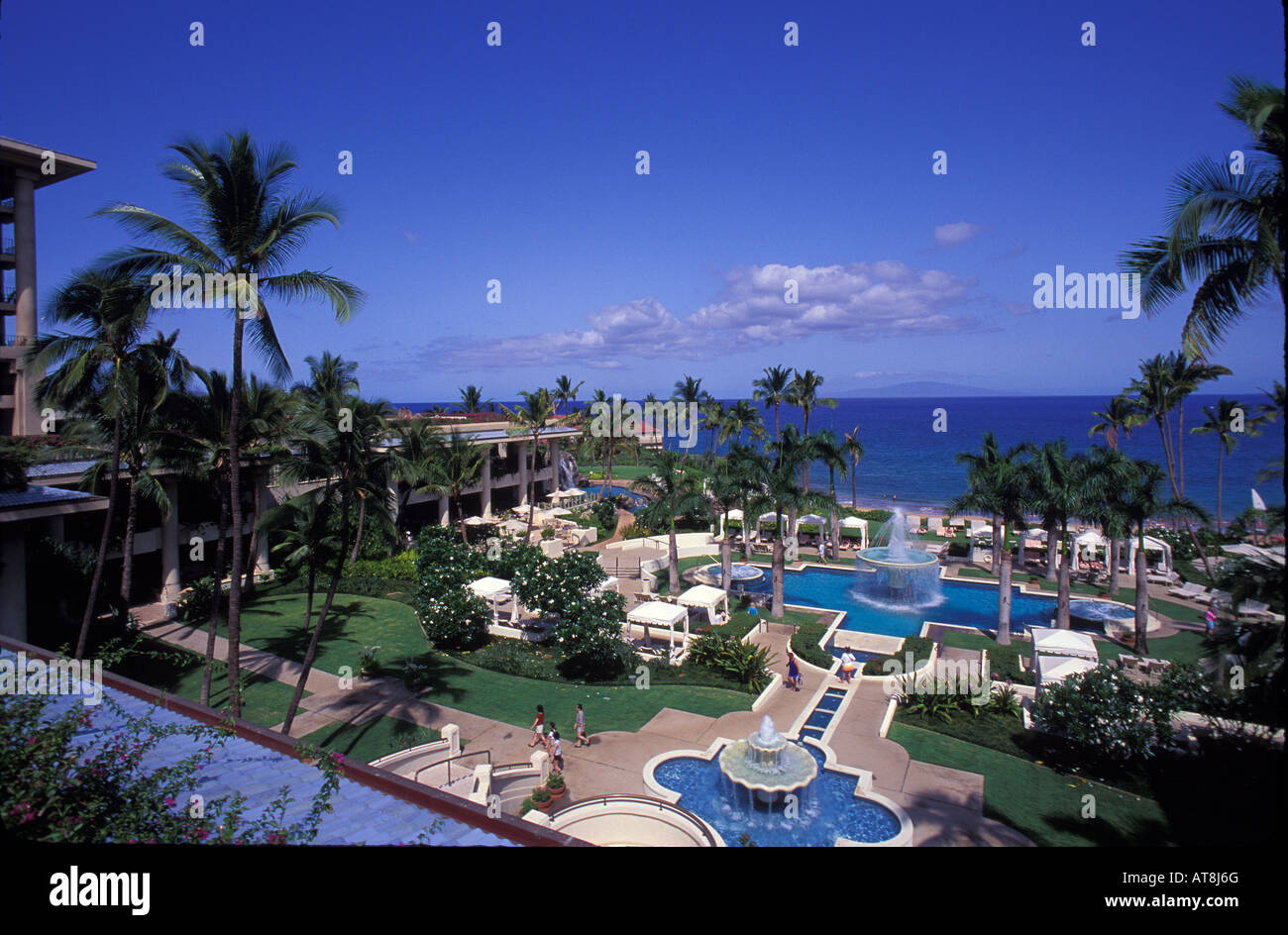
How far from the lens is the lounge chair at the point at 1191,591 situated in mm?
27516

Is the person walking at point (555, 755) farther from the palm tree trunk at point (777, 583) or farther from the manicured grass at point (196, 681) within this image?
the palm tree trunk at point (777, 583)

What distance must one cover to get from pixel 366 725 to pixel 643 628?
9.91 meters

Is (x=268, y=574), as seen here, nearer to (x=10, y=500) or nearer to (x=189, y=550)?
(x=189, y=550)

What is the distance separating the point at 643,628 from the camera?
77.4ft

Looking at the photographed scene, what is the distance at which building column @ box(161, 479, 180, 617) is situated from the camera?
25906 mm

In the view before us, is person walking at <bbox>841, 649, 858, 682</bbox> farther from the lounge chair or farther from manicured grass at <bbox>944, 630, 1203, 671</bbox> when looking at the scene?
the lounge chair

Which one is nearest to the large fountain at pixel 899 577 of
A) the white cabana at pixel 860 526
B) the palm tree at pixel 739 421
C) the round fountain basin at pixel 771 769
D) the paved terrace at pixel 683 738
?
the white cabana at pixel 860 526

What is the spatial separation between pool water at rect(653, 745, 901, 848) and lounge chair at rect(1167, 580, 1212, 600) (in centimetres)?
2279

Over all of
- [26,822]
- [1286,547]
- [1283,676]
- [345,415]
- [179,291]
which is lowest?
[26,822]

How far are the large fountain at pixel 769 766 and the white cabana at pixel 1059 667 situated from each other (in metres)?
8.15

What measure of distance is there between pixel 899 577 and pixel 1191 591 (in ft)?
39.0

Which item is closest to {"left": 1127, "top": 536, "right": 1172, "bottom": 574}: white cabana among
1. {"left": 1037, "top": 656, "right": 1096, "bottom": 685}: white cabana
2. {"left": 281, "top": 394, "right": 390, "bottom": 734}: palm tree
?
{"left": 1037, "top": 656, "right": 1096, "bottom": 685}: white cabana

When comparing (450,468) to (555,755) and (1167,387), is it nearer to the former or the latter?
(555,755)
